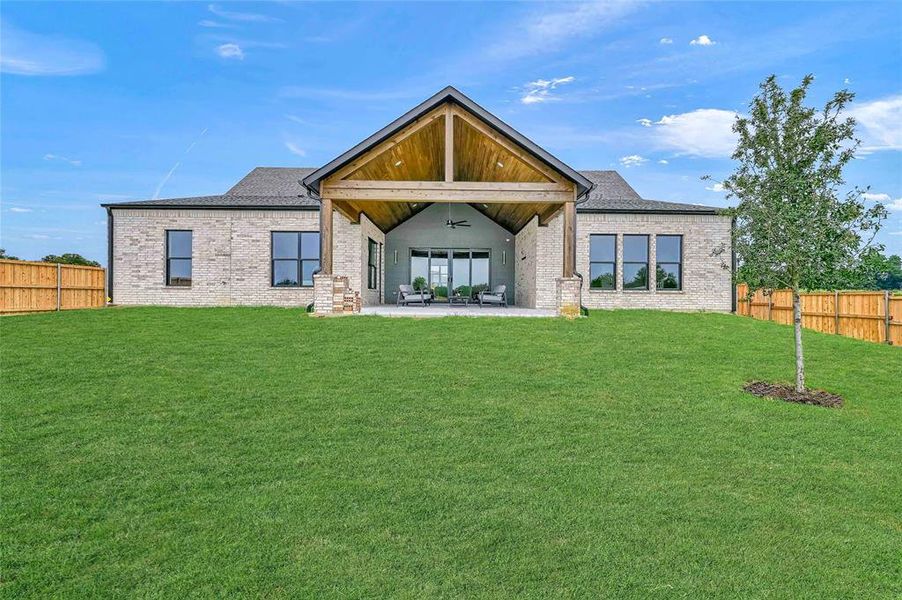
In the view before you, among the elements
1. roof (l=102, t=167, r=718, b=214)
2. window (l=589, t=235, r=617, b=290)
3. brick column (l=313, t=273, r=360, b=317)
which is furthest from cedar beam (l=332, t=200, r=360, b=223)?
window (l=589, t=235, r=617, b=290)

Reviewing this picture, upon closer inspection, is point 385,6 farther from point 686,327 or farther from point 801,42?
point 686,327

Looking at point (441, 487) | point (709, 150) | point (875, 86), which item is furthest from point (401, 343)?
point (709, 150)

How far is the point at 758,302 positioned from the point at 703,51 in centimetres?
860

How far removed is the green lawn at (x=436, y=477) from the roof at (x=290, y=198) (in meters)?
9.82

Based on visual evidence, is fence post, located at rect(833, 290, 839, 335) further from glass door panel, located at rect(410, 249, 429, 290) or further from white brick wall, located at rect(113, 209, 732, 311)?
glass door panel, located at rect(410, 249, 429, 290)

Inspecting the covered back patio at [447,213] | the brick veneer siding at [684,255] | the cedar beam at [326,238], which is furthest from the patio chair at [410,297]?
the brick veneer siding at [684,255]

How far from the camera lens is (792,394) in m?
6.79

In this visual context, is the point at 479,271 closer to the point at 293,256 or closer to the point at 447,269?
the point at 447,269

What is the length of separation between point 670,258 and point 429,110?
10281 mm

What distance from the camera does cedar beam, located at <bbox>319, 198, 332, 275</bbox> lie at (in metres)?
13.0

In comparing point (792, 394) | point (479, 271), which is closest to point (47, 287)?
point (479, 271)

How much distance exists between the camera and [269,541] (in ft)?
10.2

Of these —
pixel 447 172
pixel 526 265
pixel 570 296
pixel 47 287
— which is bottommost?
pixel 570 296

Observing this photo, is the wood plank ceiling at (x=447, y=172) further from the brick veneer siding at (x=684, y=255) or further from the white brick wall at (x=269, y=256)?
the brick veneer siding at (x=684, y=255)
